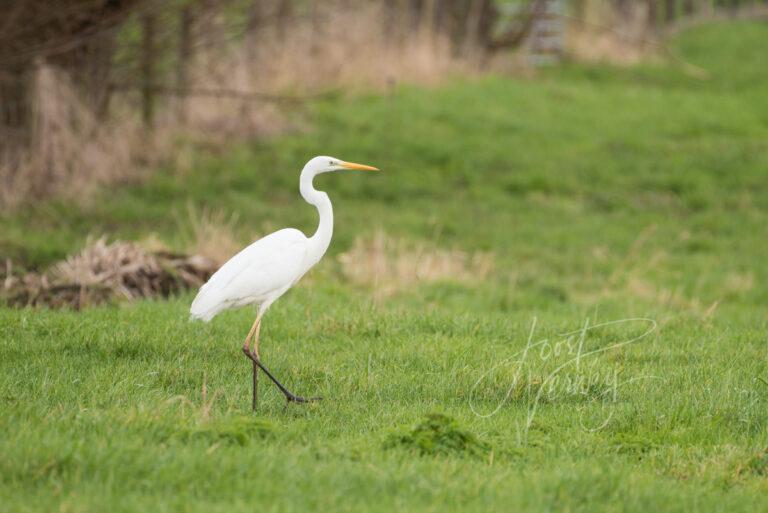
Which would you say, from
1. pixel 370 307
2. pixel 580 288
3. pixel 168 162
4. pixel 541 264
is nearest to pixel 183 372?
pixel 370 307

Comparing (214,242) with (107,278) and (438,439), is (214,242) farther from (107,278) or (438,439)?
(438,439)

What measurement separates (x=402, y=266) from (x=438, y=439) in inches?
234

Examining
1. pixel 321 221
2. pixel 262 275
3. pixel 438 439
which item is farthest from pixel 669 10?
Answer: pixel 438 439

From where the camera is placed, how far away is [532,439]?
234 inches

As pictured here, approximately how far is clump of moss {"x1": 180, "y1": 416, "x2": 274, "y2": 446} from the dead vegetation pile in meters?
4.27

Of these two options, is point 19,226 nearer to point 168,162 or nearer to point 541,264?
point 168,162

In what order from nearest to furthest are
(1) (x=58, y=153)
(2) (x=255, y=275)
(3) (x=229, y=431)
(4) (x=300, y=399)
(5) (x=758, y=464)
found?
(3) (x=229, y=431), (5) (x=758, y=464), (4) (x=300, y=399), (2) (x=255, y=275), (1) (x=58, y=153)

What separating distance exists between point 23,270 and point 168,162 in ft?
22.4

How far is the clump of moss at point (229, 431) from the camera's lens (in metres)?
5.42

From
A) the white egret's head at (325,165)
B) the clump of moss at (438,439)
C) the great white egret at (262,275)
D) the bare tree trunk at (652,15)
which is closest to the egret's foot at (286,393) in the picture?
the great white egret at (262,275)

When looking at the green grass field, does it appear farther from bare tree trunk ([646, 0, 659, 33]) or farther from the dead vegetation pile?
bare tree trunk ([646, 0, 659, 33])

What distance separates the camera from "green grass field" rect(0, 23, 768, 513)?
5039 millimetres

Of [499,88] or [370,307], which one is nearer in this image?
[370,307]

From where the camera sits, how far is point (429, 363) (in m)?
7.44
